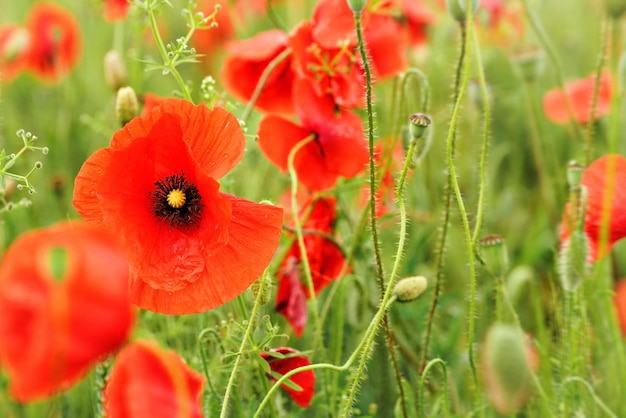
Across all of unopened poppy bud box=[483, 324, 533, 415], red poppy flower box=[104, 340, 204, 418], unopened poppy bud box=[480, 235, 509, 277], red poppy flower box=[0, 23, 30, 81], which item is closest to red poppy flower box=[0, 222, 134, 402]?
red poppy flower box=[104, 340, 204, 418]

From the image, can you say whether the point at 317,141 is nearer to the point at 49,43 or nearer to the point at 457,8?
the point at 457,8

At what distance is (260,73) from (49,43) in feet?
2.62

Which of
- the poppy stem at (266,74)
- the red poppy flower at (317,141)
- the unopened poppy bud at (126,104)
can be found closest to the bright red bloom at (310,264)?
the red poppy flower at (317,141)

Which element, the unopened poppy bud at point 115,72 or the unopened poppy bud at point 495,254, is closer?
the unopened poppy bud at point 495,254

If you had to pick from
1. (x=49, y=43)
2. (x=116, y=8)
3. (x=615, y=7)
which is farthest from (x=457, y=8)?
(x=49, y=43)

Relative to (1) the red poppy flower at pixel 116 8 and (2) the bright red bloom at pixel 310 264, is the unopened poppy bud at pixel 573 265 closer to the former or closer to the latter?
(2) the bright red bloom at pixel 310 264

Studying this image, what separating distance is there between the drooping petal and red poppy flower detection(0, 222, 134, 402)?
34cm

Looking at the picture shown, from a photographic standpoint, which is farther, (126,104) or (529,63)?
(529,63)

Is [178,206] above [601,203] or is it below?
below

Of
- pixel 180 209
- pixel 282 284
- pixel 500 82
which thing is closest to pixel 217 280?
pixel 180 209

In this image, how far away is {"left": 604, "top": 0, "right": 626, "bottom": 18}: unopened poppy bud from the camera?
110cm

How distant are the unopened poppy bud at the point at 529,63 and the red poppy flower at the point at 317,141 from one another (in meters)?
0.39

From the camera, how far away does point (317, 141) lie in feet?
4.07

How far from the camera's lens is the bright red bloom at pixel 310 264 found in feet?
3.59
